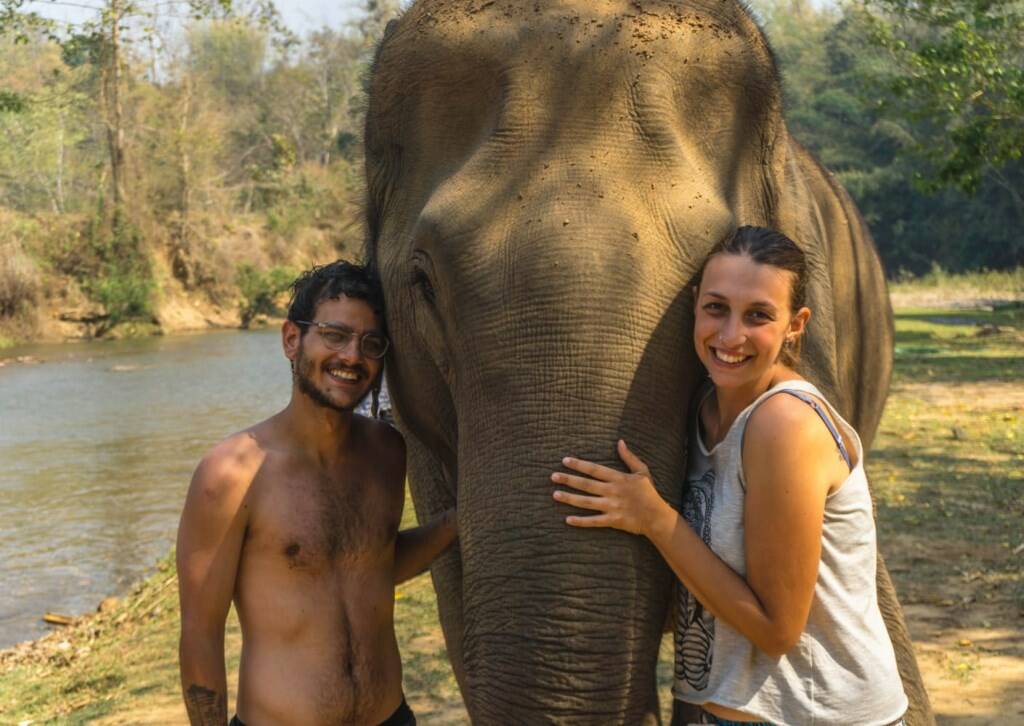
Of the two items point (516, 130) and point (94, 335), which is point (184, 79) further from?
point (516, 130)

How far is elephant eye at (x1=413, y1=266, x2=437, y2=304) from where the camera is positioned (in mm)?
2868

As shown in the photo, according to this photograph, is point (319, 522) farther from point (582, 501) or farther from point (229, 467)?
point (582, 501)

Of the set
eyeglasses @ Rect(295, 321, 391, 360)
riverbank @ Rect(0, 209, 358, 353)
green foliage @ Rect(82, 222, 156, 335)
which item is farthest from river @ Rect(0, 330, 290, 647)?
eyeglasses @ Rect(295, 321, 391, 360)

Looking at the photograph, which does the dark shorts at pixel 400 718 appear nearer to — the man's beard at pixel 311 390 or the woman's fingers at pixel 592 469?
the man's beard at pixel 311 390

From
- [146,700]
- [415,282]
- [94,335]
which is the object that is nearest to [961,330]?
[94,335]

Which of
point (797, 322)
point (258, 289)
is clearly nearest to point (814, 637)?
point (797, 322)

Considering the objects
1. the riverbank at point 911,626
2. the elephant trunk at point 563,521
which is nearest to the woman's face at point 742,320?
the elephant trunk at point 563,521

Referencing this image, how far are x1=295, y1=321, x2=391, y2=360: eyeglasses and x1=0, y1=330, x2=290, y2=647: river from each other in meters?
6.54

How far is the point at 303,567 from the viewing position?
299 centimetres

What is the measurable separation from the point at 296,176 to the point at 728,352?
159 feet

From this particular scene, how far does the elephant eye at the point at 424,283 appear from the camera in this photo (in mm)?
2868

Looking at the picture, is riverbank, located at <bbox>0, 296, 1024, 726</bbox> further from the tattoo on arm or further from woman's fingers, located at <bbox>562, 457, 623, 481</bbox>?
woman's fingers, located at <bbox>562, 457, 623, 481</bbox>

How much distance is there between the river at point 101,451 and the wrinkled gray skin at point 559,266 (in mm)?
6741

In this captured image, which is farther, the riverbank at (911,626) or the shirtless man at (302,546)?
the riverbank at (911,626)
